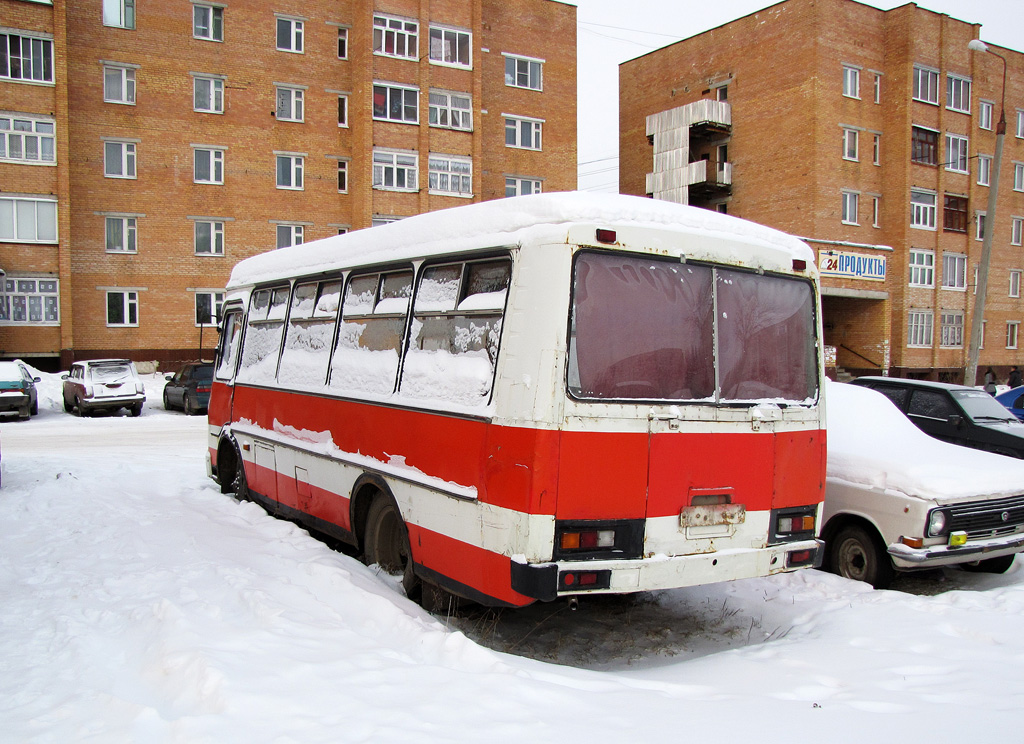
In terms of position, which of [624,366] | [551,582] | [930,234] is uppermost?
[930,234]

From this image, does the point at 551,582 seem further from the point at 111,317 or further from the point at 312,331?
the point at 111,317

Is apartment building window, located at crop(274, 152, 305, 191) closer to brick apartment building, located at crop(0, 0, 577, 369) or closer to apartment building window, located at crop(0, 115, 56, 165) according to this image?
brick apartment building, located at crop(0, 0, 577, 369)

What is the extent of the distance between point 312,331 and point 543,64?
37089 mm

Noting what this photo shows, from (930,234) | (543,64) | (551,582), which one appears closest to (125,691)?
(551,582)

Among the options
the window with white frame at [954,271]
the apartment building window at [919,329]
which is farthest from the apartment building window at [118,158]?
the window with white frame at [954,271]

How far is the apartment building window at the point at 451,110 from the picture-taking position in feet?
123

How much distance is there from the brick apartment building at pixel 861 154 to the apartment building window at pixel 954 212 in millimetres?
77

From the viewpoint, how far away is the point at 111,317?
1302 inches

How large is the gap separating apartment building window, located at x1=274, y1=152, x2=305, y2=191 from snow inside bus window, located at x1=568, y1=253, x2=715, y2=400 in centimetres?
3337

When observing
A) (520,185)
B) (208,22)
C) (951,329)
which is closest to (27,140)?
(208,22)

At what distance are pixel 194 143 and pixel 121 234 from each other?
4820mm

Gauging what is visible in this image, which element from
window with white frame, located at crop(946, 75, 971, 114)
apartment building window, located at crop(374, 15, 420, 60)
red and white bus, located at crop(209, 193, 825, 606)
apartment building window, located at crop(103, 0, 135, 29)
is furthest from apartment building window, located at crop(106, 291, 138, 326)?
window with white frame, located at crop(946, 75, 971, 114)

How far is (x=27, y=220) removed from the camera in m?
31.4

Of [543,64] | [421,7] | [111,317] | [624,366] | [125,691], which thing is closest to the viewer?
[125,691]
